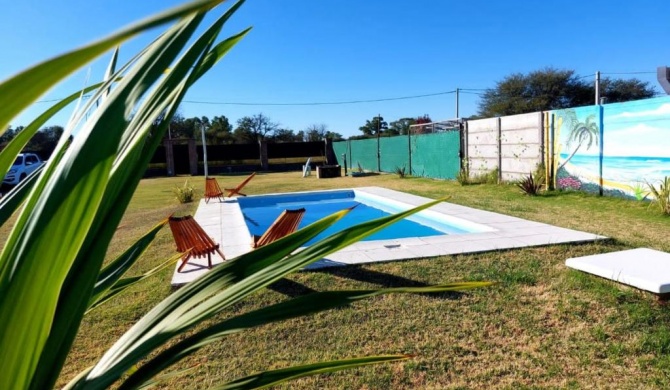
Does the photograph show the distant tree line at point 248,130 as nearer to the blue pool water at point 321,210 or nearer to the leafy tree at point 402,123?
the leafy tree at point 402,123

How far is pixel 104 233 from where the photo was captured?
528 mm

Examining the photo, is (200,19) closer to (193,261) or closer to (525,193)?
(193,261)

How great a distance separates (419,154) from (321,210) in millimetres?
7304

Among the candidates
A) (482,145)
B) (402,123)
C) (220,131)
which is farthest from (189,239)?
(402,123)

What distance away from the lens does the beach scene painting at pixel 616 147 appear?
313 inches

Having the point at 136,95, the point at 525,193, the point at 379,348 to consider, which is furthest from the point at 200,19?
the point at 525,193

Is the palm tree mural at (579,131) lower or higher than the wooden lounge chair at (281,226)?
higher

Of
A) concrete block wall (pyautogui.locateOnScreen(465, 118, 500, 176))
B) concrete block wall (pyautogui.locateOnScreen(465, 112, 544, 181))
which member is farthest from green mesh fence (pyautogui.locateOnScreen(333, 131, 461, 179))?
concrete block wall (pyautogui.locateOnScreen(465, 112, 544, 181))

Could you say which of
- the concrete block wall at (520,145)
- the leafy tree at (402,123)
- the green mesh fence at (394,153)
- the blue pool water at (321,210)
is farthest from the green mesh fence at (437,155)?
the leafy tree at (402,123)

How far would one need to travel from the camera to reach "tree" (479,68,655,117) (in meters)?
36.0

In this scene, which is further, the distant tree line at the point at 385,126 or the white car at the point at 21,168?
the distant tree line at the point at 385,126

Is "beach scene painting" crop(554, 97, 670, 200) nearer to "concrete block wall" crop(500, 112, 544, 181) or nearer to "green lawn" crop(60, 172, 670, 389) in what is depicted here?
"concrete block wall" crop(500, 112, 544, 181)

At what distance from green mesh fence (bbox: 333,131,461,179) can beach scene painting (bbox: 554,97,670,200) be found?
15.1 ft

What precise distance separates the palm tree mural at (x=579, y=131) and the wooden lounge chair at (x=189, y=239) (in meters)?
8.49
